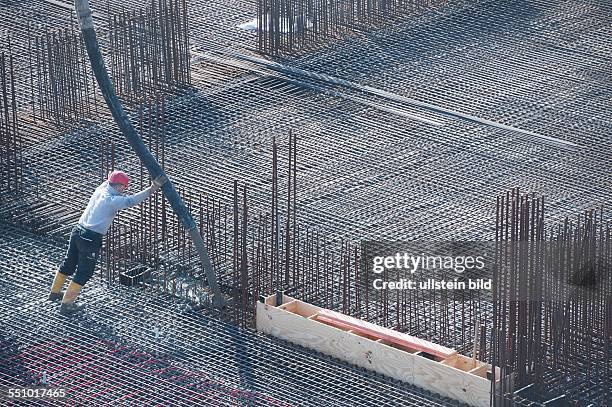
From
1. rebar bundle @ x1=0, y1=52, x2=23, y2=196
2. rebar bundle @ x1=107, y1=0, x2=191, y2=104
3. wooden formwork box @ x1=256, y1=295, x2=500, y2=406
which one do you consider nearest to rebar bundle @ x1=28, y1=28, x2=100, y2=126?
rebar bundle @ x1=107, y1=0, x2=191, y2=104

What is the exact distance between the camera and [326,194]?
1944 cm

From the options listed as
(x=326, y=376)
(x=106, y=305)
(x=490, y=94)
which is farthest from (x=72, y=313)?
(x=490, y=94)

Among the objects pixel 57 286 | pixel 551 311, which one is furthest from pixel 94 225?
pixel 551 311

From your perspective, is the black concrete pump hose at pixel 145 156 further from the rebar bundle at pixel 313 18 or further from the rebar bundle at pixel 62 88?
the rebar bundle at pixel 313 18

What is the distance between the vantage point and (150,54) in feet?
71.7

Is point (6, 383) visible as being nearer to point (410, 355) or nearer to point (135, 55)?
point (410, 355)

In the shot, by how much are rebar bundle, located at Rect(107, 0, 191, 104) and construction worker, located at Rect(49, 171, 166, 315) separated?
470cm

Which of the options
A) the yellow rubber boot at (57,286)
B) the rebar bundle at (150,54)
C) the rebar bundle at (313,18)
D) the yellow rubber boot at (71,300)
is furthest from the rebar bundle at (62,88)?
the yellow rubber boot at (71,300)

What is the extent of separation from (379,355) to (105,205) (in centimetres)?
293

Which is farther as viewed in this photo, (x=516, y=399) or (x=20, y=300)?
(x=20, y=300)

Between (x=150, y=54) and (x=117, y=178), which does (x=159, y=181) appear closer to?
(x=117, y=178)

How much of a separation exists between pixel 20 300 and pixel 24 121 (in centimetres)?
443

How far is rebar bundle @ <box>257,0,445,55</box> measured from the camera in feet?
74.5

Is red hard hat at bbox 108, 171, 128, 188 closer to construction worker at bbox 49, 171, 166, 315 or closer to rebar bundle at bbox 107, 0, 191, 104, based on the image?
construction worker at bbox 49, 171, 166, 315
